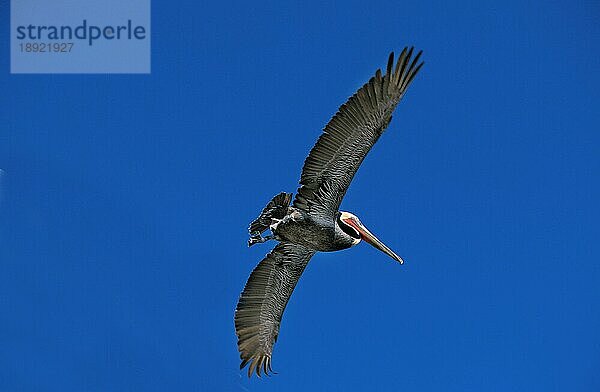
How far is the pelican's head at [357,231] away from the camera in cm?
873

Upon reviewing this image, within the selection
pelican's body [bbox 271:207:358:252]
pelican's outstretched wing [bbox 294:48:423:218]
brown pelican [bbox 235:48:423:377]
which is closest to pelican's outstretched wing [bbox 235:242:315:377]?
brown pelican [bbox 235:48:423:377]

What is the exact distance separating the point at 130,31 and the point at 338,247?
16.0ft

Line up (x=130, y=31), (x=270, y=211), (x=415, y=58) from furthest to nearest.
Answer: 1. (x=130, y=31)
2. (x=270, y=211)
3. (x=415, y=58)

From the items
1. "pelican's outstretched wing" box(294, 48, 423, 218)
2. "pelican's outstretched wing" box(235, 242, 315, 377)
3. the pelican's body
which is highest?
"pelican's outstretched wing" box(294, 48, 423, 218)

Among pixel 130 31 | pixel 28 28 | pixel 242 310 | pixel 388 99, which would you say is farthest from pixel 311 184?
pixel 28 28

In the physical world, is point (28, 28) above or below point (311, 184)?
above

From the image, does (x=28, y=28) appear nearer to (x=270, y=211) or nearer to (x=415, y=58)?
(x=270, y=211)

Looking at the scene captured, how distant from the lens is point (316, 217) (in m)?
8.59

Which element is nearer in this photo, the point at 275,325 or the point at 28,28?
the point at 275,325

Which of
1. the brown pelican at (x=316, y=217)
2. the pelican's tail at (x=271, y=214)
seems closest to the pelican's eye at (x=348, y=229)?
the brown pelican at (x=316, y=217)

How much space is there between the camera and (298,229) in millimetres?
8641

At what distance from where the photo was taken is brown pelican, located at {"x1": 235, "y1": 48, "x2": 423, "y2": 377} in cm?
802

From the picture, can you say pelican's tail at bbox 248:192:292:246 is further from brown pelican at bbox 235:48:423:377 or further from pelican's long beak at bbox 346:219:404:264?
pelican's long beak at bbox 346:219:404:264

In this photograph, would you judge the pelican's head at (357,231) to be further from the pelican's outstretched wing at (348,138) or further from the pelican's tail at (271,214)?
the pelican's tail at (271,214)
